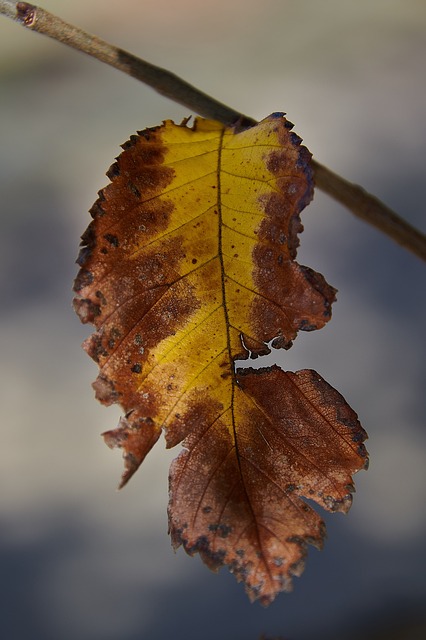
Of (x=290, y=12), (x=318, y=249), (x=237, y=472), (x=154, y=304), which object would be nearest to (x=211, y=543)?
(x=237, y=472)

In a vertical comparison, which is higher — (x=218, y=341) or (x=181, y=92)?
(x=181, y=92)

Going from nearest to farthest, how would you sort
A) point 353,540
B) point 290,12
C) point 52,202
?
point 353,540 → point 52,202 → point 290,12

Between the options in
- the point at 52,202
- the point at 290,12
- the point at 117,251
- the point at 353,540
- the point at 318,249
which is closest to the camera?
the point at 117,251

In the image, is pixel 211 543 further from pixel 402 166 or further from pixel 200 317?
pixel 402 166

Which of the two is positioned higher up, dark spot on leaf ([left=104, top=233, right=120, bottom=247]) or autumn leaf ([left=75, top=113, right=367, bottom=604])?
dark spot on leaf ([left=104, top=233, right=120, bottom=247])
